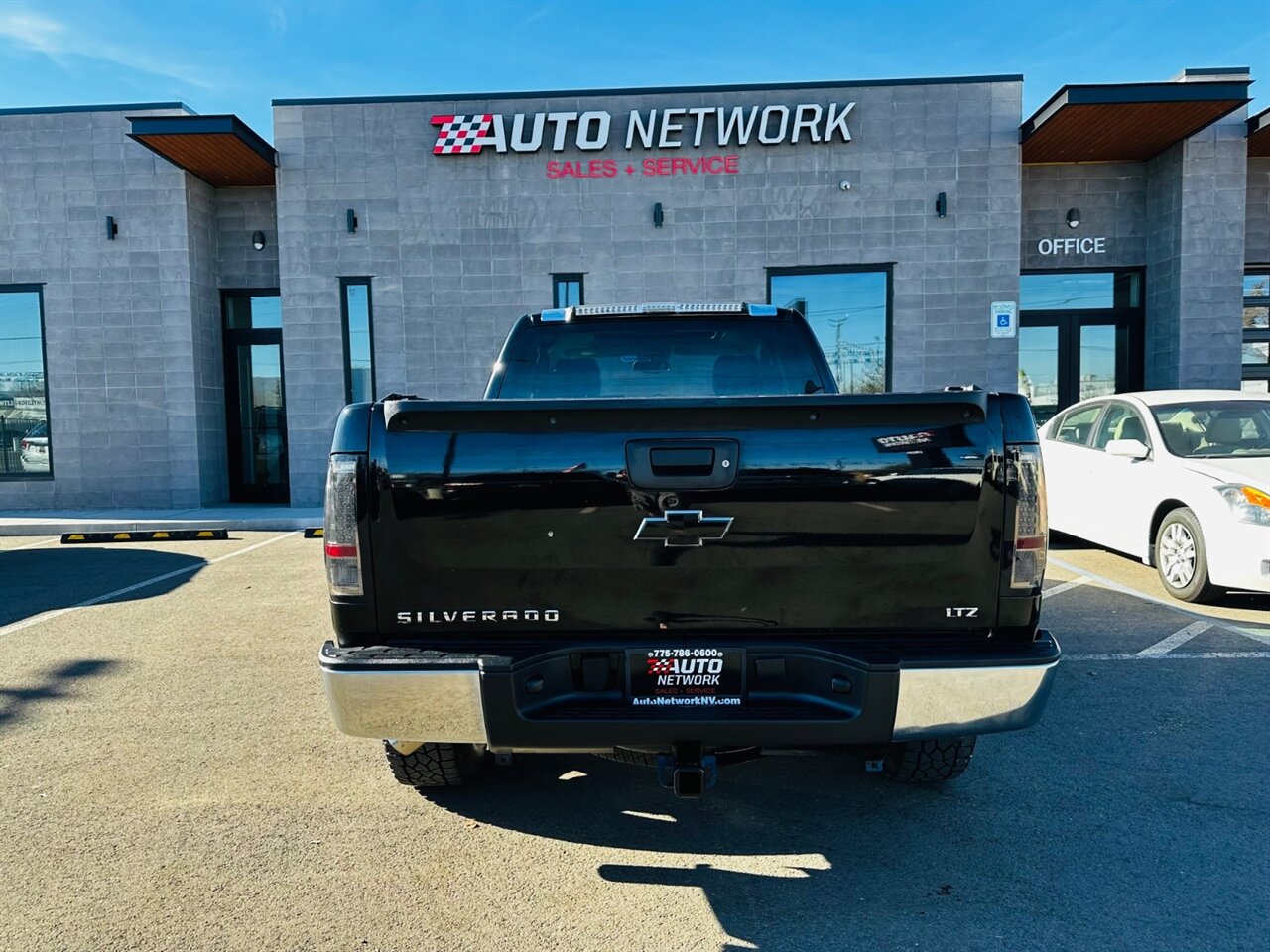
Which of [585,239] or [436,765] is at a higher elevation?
[585,239]

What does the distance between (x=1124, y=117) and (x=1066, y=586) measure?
25.1 feet

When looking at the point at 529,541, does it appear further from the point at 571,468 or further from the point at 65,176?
the point at 65,176

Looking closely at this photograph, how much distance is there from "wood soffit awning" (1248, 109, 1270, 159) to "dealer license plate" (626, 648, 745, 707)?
44.1ft

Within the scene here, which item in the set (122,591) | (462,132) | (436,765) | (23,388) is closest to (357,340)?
(462,132)

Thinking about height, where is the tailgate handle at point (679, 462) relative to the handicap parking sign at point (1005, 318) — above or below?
below

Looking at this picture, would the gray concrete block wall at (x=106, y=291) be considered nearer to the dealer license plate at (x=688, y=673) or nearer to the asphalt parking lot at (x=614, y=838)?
the asphalt parking lot at (x=614, y=838)

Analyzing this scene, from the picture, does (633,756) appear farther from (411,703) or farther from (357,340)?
(357,340)

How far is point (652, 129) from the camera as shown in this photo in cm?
1208

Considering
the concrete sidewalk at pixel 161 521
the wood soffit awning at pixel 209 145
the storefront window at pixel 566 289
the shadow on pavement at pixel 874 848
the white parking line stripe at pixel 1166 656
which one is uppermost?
the wood soffit awning at pixel 209 145

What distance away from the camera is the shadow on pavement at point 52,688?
459 cm

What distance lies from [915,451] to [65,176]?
48.2 ft

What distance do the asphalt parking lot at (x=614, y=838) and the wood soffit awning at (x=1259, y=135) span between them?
416 inches

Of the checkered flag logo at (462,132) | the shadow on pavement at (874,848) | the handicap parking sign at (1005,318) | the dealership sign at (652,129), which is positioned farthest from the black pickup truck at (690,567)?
the checkered flag logo at (462,132)


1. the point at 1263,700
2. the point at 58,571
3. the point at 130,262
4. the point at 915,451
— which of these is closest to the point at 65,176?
the point at 130,262
